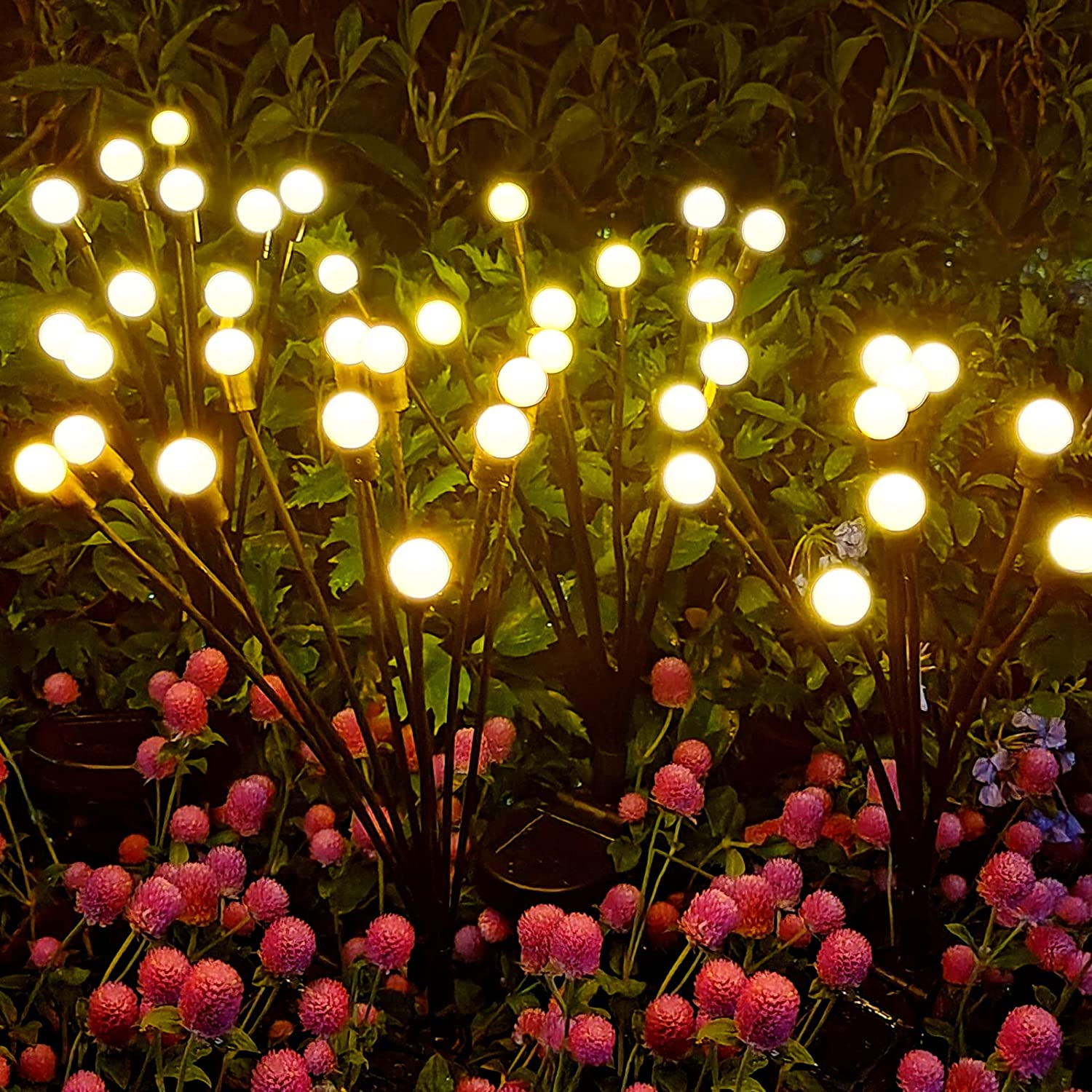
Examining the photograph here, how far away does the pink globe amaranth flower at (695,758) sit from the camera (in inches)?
44.6

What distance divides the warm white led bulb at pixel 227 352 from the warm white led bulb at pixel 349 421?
4.2 inches

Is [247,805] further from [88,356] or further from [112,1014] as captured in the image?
[88,356]

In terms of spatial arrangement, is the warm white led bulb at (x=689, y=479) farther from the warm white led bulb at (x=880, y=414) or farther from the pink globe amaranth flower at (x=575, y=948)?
the pink globe amaranth flower at (x=575, y=948)

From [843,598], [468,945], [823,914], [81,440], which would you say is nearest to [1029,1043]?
[823,914]

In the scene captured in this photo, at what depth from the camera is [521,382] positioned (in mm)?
852

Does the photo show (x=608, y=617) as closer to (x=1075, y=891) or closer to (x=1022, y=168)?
(x=1075, y=891)

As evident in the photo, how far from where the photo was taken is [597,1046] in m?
0.91

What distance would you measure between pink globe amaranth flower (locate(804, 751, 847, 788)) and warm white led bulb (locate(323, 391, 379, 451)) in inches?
25.3

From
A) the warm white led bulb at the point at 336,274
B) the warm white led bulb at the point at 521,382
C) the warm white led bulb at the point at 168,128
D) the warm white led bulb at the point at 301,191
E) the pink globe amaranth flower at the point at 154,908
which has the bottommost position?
the pink globe amaranth flower at the point at 154,908

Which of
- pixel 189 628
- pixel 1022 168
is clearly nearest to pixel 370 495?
pixel 189 628

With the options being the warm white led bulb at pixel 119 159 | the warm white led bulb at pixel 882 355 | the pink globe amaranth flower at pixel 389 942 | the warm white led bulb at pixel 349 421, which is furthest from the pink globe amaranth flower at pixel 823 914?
the warm white led bulb at pixel 119 159

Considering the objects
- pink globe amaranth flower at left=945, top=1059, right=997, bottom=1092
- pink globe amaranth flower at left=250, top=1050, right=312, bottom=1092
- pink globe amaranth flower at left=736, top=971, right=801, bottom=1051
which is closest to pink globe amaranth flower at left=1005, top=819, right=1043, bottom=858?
pink globe amaranth flower at left=945, top=1059, right=997, bottom=1092

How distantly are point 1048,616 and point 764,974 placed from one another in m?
0.59

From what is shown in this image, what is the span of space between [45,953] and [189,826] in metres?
0.17
